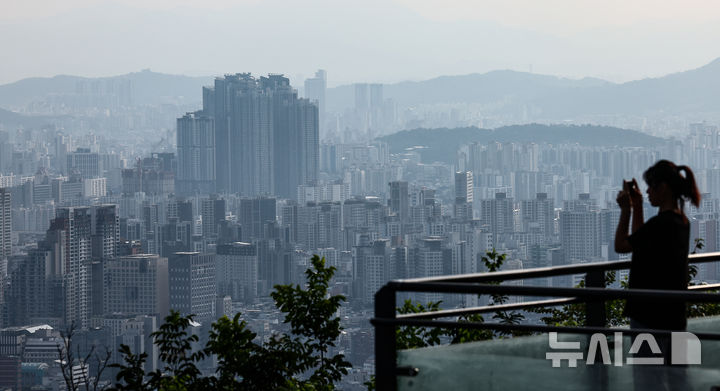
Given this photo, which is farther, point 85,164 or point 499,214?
point 85,164

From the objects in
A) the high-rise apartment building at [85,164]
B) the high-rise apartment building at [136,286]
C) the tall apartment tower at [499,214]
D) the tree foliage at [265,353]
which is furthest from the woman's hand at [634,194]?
the high-rise apartment building at [85,164]

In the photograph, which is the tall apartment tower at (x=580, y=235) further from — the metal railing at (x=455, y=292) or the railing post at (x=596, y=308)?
the metal railing at (x=455, y=292)

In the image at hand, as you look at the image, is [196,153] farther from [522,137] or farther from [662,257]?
[662,257]

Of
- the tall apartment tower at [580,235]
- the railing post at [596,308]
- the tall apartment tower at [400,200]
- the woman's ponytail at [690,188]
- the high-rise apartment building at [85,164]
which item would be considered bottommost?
the tall apartment tower at [580,235]

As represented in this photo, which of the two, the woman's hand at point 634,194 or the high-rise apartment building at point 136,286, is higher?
the woman's hand at point 634,194

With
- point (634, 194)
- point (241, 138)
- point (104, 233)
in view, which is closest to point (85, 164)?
point (241, 138)

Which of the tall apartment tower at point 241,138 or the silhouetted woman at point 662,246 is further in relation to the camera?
the tall apartment tower at point 241,138

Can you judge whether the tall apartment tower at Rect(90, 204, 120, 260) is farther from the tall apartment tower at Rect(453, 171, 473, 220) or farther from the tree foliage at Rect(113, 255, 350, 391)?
the tree foliage at Rect(113, 255, 350, 391)
